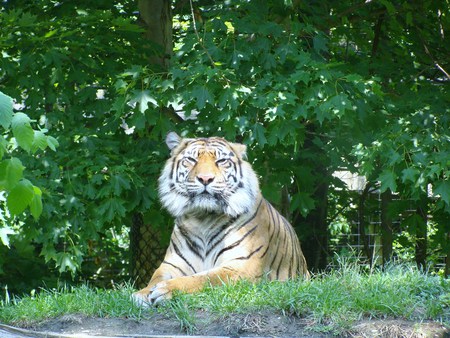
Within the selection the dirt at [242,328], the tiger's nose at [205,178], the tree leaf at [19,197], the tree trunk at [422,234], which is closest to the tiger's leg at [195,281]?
the dirt at [242,328]

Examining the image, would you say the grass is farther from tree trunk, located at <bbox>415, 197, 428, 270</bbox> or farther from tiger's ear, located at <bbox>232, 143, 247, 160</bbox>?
tree trunk, located at <bbox>415, 197, 428, 270</bbox>

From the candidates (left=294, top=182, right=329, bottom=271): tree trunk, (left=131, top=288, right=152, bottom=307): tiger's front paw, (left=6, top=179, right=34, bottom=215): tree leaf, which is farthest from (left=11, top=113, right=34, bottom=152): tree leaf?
(left=294, top=182, right=329, bottom=271): tree trunk

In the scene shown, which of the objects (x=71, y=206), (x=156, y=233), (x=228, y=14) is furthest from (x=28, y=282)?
(x=228, y=14)

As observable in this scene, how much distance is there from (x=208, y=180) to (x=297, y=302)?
160cm

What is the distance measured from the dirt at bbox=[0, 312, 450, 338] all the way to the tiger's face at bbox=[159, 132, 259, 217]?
57.4 inches

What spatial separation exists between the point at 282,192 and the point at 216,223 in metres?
3.40

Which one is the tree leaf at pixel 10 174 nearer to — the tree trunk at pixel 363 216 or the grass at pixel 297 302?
the grass at pixel 297 302

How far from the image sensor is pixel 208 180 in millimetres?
6223

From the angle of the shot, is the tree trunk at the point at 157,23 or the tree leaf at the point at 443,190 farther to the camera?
the tree trunk at the point at 157,23

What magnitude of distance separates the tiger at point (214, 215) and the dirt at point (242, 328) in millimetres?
1138

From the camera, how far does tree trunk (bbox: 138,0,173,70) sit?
31.7 feet

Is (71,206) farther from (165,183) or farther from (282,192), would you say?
(282,192)

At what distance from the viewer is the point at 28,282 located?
34.4ft

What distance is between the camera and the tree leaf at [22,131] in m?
3.53
